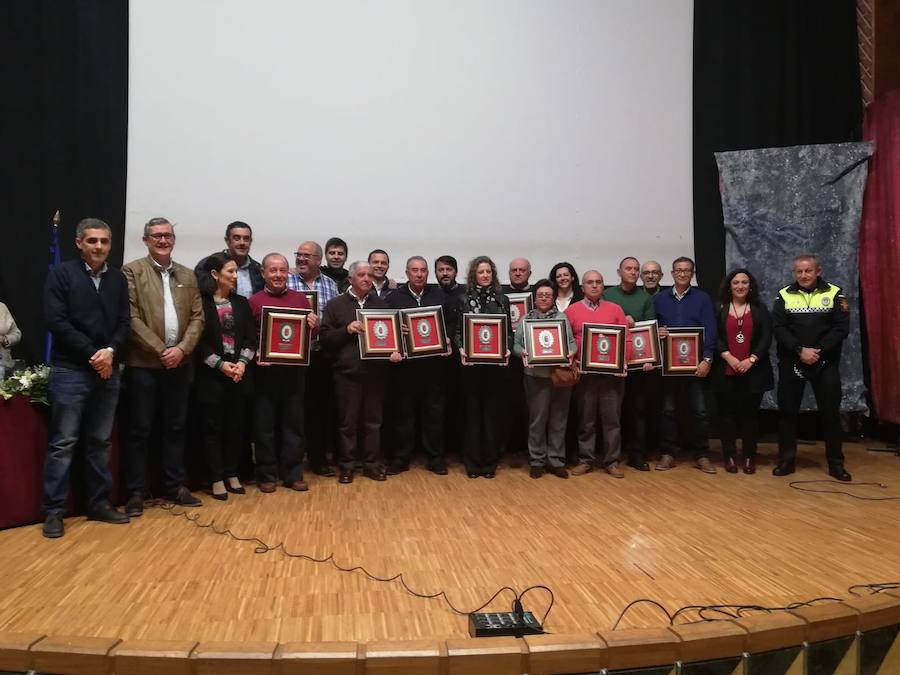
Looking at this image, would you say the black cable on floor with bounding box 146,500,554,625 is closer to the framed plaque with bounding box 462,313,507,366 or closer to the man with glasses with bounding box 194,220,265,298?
the man with glasses with bounding box 194,220,265,298

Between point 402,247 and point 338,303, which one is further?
point 402,247

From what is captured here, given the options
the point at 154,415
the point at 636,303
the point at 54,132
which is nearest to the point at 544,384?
the point at 636,303

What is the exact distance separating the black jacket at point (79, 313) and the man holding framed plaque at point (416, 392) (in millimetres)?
1810

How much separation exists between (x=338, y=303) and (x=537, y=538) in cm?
205

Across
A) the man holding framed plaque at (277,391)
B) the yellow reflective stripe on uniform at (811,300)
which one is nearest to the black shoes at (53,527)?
the man holding framed plaque at (277,391)

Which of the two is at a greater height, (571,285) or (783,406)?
(571,285)

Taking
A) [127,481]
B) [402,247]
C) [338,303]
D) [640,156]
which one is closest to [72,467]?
[127,481]

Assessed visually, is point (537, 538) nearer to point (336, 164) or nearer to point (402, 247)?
point (402, 247)

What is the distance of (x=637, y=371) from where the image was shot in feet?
16.5

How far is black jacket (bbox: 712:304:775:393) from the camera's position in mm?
4684

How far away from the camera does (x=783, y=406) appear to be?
4734mm

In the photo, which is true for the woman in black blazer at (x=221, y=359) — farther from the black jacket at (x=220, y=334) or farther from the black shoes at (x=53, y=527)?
the black shoes at (x=53, y=527)

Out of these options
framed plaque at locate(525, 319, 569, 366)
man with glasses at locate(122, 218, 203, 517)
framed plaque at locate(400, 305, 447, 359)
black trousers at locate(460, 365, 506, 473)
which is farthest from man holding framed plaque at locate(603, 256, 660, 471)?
man with glasses at locate(122, 218, 203, 517)

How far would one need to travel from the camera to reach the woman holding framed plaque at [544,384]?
4492 mm
